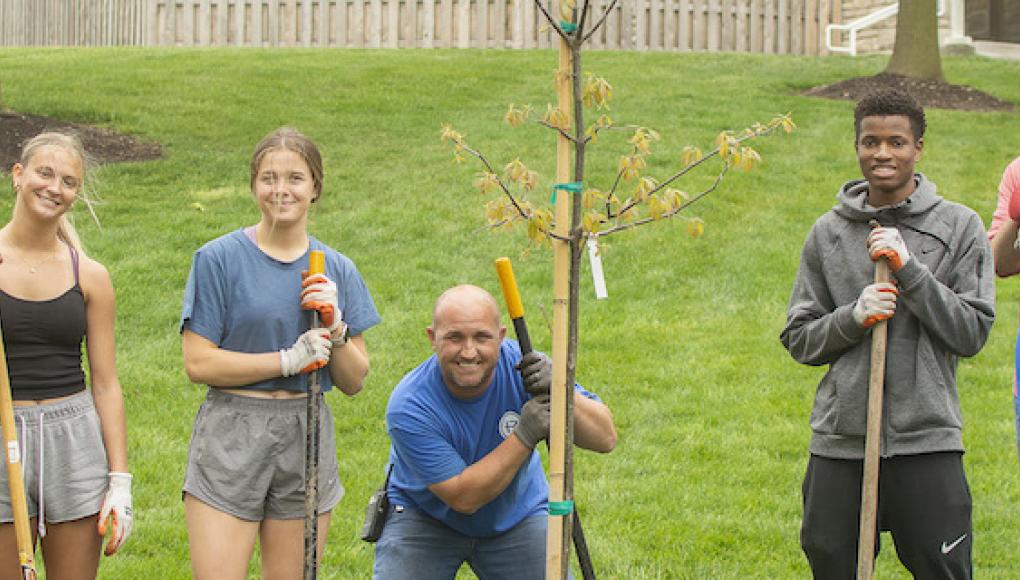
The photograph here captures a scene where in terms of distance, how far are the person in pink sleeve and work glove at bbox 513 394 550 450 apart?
5.20ft

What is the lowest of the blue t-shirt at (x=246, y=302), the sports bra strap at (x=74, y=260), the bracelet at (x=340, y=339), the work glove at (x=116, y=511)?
the work glove at (x=116, y=511)

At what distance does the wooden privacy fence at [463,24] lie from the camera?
20.3 meters

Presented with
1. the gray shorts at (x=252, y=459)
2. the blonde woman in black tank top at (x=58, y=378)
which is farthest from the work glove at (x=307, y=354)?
the blonde woman in black tank top at (x=58, y=378)

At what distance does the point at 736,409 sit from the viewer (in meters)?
7.71

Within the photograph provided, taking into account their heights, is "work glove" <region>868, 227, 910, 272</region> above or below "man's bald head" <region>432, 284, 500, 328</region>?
above

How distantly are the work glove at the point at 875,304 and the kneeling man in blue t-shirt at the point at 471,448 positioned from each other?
84 cm

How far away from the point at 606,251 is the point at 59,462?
17.4 ft

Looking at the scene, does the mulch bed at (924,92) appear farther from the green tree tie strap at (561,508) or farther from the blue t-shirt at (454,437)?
the green tree tie strap at (561,508)

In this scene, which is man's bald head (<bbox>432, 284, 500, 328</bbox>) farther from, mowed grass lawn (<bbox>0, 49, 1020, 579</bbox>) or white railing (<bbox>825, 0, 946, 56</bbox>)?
white railing (<bbox>825, 0, 946, 56</bbox>)

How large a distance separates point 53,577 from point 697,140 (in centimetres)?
950

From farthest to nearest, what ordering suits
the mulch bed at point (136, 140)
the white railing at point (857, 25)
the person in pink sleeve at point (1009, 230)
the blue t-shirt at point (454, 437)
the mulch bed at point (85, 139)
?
1. the white railing at point (857, 25)
2. the mulch bed at point (136, 140)
3. the mulch bed at point (85, 139)
4. the person in pink sleeve at point (1009, 230)
5. the blue t-shirt at point (454, 437)

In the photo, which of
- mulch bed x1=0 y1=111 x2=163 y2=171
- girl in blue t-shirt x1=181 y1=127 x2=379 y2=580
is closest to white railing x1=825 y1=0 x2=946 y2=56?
mulch bed x1=0 y1=111 x2=163 y2=171

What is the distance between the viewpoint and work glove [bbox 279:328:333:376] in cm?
397

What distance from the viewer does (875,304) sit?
389 cm
